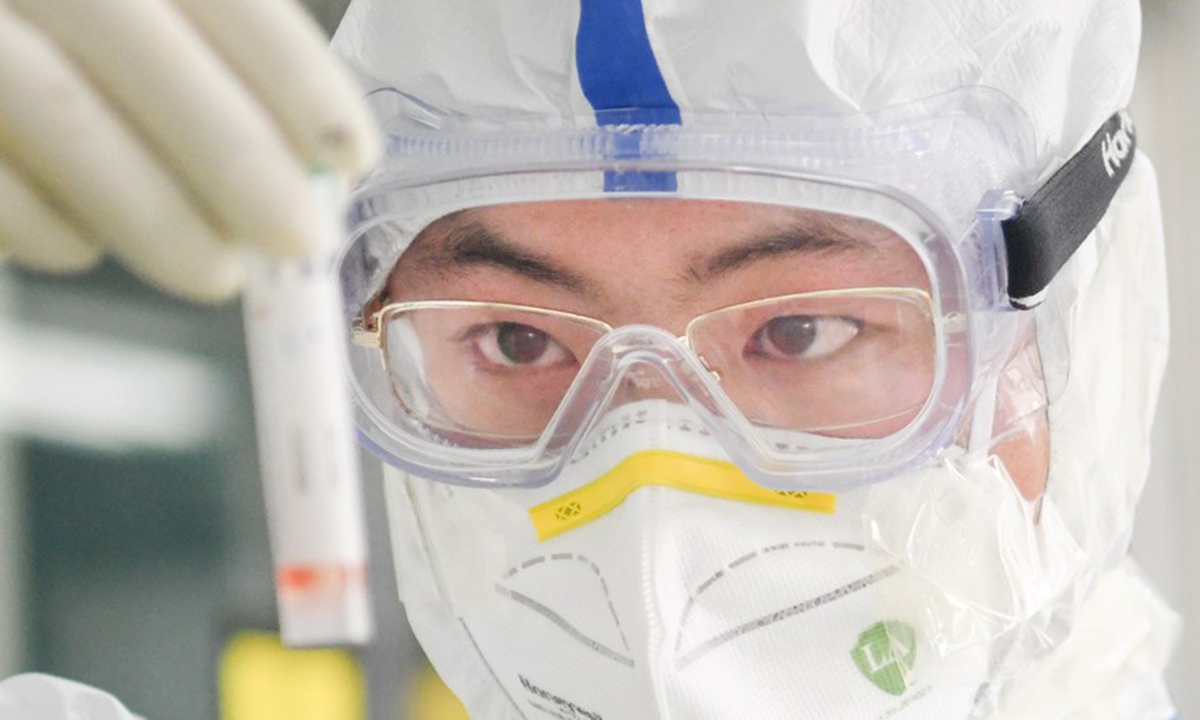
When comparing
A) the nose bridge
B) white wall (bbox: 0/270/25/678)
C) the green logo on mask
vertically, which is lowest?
the green logo on mask

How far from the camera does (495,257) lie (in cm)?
139

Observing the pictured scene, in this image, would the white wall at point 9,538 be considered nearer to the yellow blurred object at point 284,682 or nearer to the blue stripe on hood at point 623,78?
the yellow blurred object at point 284,682

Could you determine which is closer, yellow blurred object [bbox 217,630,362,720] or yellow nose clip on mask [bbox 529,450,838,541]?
yellow nose clip on mask [bbox 529,450,838,541]

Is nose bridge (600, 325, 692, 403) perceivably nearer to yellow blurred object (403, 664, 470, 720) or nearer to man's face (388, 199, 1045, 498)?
man's face (388, 199, 1045, 498)

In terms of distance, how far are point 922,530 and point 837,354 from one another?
0.19 metres

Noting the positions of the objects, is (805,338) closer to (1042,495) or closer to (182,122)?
(1042,495)

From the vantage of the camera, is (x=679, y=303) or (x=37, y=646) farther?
(x=37, y=646)

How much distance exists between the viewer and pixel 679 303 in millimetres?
1325

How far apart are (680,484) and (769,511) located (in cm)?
9

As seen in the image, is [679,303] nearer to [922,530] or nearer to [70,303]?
[922,530]

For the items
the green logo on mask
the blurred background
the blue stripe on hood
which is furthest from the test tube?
the blurred background

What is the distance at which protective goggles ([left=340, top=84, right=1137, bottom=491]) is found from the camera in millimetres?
1251

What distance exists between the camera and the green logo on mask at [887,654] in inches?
50.9

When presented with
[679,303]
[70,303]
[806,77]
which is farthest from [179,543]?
[806,77]
